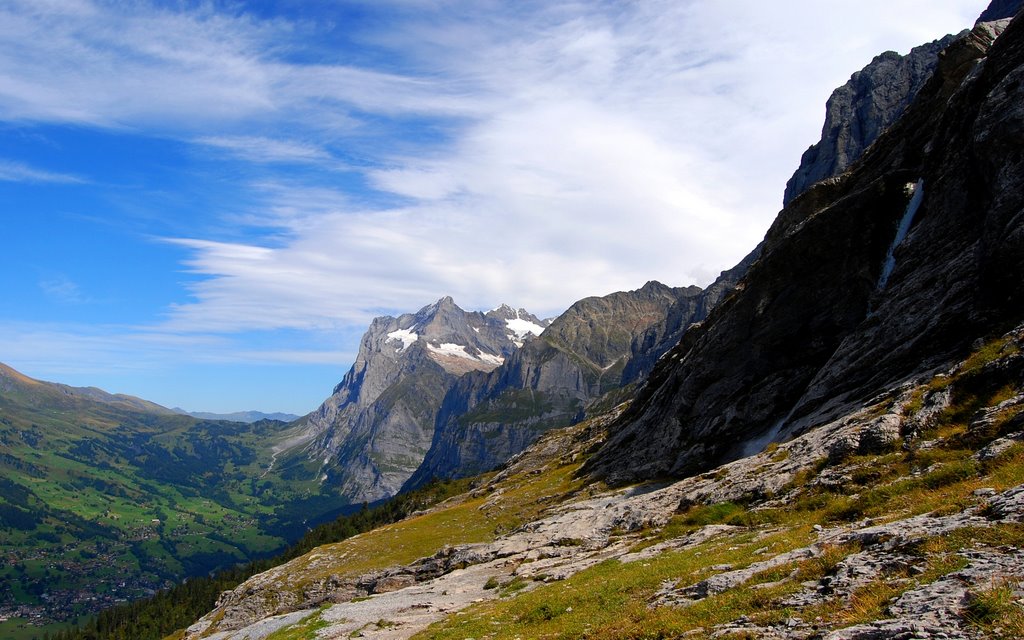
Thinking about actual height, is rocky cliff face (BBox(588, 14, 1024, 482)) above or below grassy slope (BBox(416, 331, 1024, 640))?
above

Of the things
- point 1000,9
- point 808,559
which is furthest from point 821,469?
point 1000,9

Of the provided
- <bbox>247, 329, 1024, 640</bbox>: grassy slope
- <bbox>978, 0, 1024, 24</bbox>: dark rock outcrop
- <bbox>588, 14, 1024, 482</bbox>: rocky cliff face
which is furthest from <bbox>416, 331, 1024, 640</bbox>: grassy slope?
<bbox>978, 0, 1024, 24</bbox>: dark rock outcrop

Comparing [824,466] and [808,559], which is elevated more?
[824,466]

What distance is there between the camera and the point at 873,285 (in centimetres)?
5309

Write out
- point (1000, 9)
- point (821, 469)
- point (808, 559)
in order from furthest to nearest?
point (1000, 9) → point (821, 469) → point (808, 559)

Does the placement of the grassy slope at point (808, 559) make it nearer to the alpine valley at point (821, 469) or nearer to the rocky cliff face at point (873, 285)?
the alpine valley at point (821, 469)

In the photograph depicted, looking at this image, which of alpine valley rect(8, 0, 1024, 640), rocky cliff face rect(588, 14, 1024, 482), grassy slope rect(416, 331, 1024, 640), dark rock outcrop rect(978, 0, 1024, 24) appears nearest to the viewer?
grassy slope rect(416, 331, 1024, 640)

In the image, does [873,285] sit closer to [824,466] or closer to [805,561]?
[824,466]

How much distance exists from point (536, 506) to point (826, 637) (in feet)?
233

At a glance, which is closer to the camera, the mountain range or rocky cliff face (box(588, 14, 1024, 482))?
the mountain range

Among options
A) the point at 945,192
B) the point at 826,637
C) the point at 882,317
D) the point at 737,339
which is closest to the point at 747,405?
the point at 737,339

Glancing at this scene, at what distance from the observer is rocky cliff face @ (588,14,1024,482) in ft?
121

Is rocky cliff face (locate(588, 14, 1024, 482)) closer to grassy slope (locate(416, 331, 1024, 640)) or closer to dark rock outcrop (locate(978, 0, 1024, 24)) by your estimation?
grassy slope (locate(416, 331, 1024, 640))

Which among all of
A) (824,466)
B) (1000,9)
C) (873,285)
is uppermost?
(1000,9)
